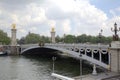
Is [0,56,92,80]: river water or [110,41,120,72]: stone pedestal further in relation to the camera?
[0,56,92,80]: river water

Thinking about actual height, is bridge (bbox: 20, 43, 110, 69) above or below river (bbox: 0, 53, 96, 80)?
above

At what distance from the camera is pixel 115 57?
38.1 metres

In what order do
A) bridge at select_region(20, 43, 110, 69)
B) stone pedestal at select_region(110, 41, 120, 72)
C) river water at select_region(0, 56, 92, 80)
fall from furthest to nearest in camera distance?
1. bridge at select_region(20, 43, 110, 69)
2. river water at select_region(0, 56, 92, 80)
3. stone pedestal at select_region(110, 41, 120, 72)

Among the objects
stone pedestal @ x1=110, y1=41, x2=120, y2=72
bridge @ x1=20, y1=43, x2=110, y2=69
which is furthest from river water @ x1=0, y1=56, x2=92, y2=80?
stone pedestal @ x1=110, y1=41, x2=120, y2=72

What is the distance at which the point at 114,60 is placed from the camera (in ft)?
125

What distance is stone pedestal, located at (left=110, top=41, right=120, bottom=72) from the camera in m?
37.5

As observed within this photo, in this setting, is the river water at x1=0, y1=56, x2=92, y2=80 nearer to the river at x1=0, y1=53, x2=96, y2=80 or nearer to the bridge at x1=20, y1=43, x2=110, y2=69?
the river at x1=0, y1=53, x2=96, y2=80

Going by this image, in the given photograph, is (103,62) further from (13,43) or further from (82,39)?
(82,39)

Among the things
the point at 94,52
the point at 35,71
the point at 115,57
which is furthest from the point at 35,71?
the point at 115,57

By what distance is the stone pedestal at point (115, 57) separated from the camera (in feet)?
123

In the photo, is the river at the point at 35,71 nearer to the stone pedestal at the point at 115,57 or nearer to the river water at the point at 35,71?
the river water at the point at 35,71

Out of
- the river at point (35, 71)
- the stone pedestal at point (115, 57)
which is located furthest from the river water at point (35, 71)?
the stone pedestal at point (115, 57)

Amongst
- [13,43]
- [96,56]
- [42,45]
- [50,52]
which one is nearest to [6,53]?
[13,43]

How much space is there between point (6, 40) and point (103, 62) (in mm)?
92179
